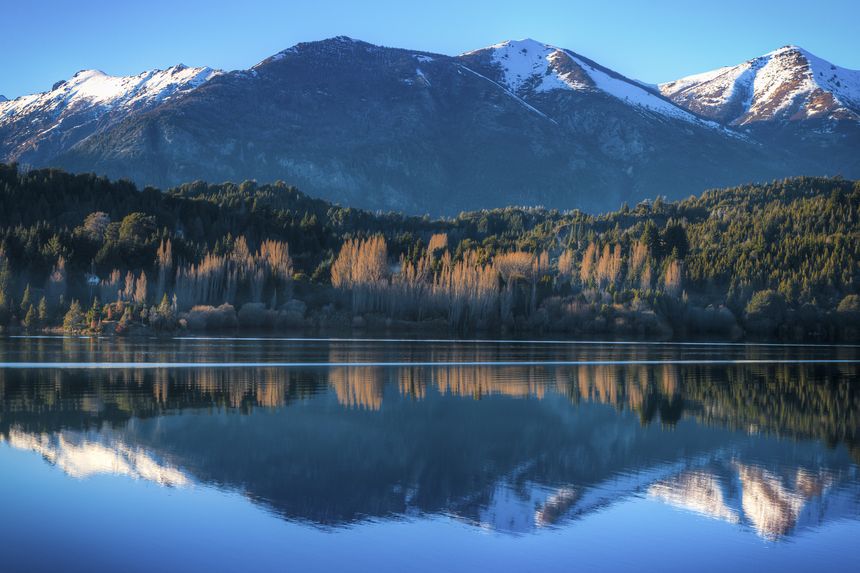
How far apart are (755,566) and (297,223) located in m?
126

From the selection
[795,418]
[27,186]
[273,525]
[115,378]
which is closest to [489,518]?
[273,525]

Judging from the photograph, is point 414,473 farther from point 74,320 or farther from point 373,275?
point 373,275

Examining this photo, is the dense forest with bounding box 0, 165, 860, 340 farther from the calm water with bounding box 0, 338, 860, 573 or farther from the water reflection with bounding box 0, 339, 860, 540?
the calm water with bounding box 0, 338, 860, 573

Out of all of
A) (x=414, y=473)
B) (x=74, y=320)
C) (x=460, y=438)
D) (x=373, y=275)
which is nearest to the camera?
(x=414, y=473)

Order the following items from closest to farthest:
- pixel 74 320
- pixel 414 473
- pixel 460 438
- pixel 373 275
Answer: pixel 414 473 → pixel 460 438 → pixel 74 320 → pixel 373 275

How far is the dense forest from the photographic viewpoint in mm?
84562

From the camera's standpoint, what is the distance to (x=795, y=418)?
2962 centimetres

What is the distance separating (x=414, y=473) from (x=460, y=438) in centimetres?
422

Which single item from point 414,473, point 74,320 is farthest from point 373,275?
point 414,473

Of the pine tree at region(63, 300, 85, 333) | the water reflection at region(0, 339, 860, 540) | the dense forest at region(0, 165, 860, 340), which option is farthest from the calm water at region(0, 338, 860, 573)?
the dense forest at region(0, 165, 860, 340)

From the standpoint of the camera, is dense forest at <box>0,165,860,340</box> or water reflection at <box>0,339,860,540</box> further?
dense forest at <box>0,165,860,340</box>

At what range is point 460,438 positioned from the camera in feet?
79.0

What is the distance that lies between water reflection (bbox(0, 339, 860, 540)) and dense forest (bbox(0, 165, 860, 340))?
41459mm

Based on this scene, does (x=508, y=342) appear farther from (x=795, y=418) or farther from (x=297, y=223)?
(x=297, y=223)
